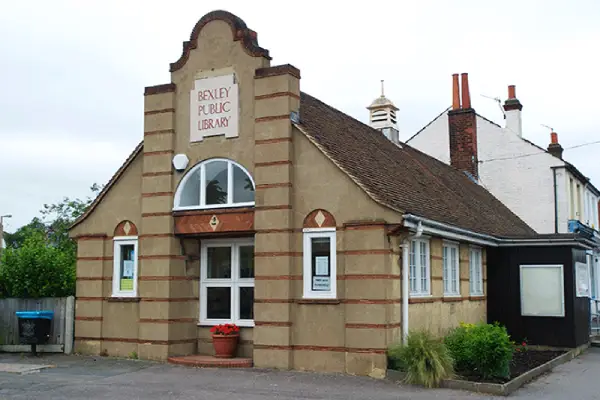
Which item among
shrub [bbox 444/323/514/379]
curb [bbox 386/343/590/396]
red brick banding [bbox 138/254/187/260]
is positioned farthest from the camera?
red brick banding [bbox 138/254/187/260]

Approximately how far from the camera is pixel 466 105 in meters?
30.2

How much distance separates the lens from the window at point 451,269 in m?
17.3

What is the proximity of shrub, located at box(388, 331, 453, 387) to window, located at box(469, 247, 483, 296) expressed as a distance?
6.12 metres

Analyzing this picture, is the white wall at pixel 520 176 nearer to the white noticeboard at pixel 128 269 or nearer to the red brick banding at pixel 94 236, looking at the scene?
the white noticeboard at pixel 128 269

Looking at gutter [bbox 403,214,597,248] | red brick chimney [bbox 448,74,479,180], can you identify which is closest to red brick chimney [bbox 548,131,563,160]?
red brick chimney [bbox 448,74,479,180]

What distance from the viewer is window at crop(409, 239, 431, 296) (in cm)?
1521

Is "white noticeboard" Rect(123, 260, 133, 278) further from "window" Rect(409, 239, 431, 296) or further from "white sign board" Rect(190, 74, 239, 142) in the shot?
"window" Rect(409, 239, 431, 296)

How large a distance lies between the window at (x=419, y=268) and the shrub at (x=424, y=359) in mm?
1934

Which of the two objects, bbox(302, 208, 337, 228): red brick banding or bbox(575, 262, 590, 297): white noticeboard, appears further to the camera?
bbox(575, 262, 590, 297): white noticeboard

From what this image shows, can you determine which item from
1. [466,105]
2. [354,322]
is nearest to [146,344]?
[354,322]

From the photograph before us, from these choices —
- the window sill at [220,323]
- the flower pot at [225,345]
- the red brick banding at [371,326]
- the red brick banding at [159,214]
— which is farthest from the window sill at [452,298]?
the red brick banding at [159,214]

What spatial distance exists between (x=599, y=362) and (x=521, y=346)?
1977 millimetres

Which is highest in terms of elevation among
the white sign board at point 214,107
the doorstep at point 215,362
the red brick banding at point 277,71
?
the red brick banding at point 277,71

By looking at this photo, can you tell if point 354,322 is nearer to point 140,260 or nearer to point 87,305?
point 140,260
